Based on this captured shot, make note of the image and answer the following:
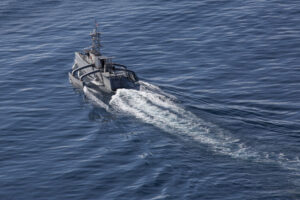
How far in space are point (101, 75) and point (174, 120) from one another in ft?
57.7

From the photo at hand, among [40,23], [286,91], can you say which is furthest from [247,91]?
[40,23]

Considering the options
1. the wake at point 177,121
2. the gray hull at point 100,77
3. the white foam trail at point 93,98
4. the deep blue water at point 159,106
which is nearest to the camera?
the deep blue water at point 159,106

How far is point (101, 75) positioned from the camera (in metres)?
73.1

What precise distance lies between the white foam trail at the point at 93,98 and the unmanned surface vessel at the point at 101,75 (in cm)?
110

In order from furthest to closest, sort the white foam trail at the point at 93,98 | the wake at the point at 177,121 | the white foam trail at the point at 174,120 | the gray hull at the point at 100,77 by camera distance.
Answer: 1. the gray hull at the point at 100,77
2. the white foam trail at the point at 93,98
3. the white foam trail at the point at 174,120
4. the wake at the point at 177,121

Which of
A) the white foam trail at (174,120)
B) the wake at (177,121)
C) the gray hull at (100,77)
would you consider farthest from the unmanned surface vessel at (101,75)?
the white foam trail at (174,120)

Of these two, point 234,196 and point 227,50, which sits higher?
point 227,50

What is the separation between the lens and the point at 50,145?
59.1 metres

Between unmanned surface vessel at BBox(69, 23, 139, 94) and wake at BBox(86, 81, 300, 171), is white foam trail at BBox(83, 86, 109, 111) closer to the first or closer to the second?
wake at BBox(86, 81, 300, 171)

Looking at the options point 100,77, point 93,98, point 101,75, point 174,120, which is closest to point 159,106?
point 174,120

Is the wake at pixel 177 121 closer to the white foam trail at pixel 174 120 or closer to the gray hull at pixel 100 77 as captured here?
the white foam trail at pixel 174 120

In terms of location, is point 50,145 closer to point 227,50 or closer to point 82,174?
point 82,174

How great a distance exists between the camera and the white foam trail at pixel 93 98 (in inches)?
2653

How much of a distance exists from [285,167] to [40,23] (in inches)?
2733
